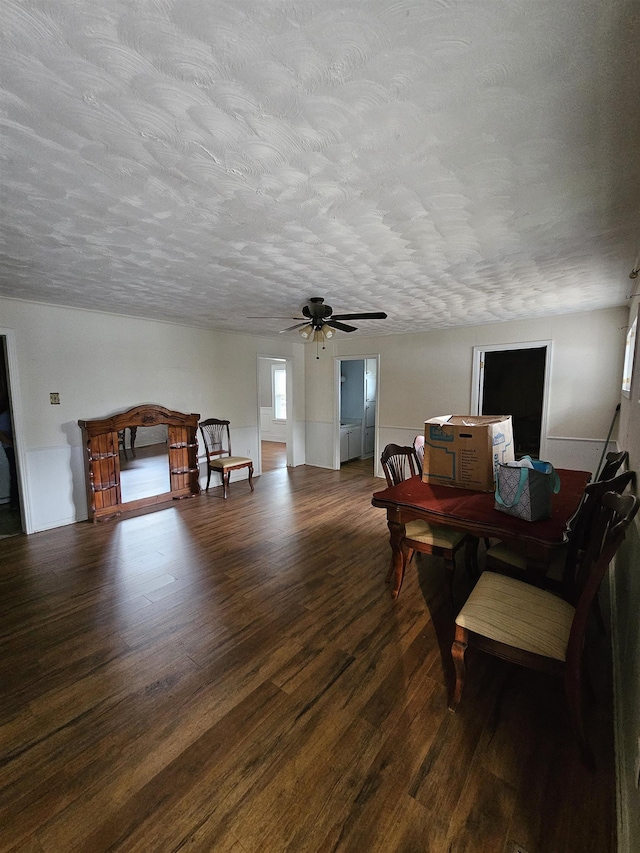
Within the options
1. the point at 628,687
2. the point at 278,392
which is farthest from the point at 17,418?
the point at 278,392

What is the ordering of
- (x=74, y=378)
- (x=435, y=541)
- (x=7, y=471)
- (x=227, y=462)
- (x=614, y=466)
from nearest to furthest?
1. (x=435, y=541)
2. (x=614, y=466)
3. (x=74, y=378)
4. (x=7, y=471)
5. (x=227, y=462)

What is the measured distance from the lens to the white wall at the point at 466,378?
412 centimetres

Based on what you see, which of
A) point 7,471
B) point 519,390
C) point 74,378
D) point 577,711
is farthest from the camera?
point 519,390

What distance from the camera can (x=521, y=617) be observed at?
1.52 m

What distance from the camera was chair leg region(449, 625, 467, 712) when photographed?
1567 mm

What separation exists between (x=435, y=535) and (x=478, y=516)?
51 centimetres

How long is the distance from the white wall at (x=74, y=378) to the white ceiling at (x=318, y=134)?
1.49 m

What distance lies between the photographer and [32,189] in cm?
156

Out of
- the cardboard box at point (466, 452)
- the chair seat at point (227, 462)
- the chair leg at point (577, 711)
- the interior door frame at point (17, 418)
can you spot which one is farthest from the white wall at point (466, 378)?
the interior door frame at point (17, 418)

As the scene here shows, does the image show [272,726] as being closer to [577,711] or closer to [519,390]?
[577,711]

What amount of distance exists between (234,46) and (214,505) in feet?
14.3

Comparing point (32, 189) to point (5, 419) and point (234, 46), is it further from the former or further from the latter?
point (5, 419)

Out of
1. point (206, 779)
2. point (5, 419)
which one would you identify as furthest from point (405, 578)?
point (5, 419)

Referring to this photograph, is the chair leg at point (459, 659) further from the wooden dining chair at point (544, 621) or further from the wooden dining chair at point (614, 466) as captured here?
the wooden dining chair at point (614, 466)
